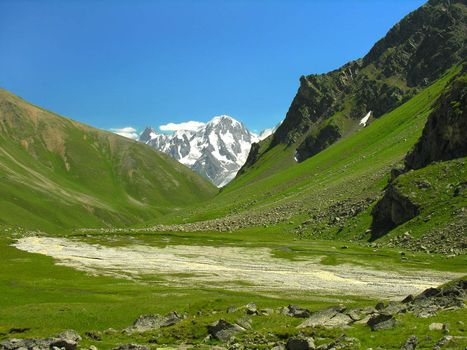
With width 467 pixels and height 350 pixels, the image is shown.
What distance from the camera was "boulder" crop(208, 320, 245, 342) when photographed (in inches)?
1286

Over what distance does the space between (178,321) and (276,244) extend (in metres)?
84.9

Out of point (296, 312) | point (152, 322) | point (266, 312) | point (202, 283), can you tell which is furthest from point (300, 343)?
point (202, 283)

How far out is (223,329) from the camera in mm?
33344

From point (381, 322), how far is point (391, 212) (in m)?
84.7

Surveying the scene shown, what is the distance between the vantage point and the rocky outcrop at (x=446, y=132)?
385ft

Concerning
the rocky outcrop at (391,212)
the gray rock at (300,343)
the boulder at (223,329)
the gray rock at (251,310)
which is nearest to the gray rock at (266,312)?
the gray rock at (251,310)

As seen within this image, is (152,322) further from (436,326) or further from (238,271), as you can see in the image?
(238,271)

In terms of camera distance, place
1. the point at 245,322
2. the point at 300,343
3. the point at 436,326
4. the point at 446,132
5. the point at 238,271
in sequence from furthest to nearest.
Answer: the point at 446,132 < the point at 238,271 < the point at 245,322 < the point at 300,343 < the point at 436,326

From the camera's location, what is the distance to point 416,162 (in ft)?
435

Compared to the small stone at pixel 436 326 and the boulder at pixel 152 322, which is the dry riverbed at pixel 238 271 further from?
the small stone at pixel 436 326

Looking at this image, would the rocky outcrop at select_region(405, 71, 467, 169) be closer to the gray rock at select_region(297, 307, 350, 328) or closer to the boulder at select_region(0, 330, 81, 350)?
the gray rock at select_region(297, 307, 350, 328)

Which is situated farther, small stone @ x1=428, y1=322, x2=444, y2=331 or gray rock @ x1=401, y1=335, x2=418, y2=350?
small stone @ x1=428, y1=322, x2=444, y2=331

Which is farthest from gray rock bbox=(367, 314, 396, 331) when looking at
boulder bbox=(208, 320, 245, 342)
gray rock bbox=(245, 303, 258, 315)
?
gray rock bbox=(245, 303, 258, 315)

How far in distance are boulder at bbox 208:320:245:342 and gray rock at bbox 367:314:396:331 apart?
8983 millimetres
